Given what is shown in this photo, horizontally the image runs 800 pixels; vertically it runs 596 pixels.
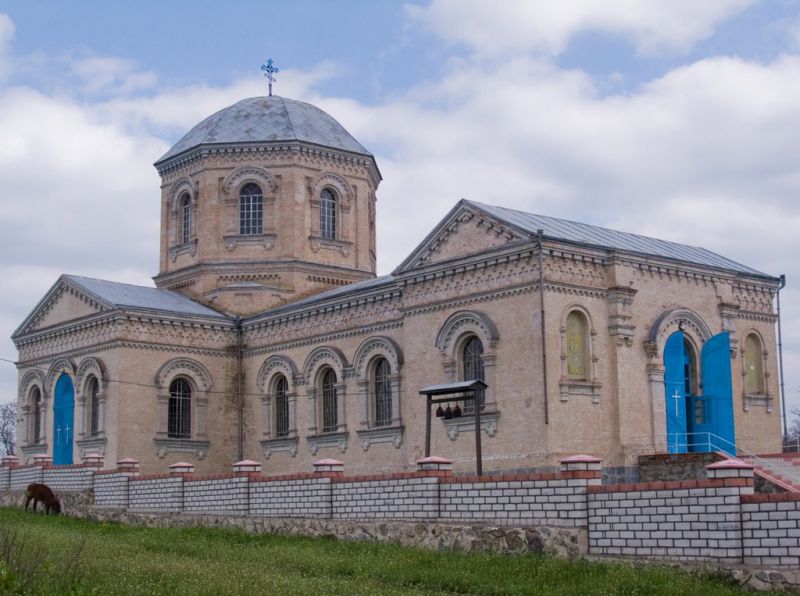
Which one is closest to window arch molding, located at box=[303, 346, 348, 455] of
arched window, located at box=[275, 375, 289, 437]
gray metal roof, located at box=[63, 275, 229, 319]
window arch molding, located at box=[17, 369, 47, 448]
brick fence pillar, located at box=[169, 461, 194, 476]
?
arched window, located at box=[275, 375, 289, 437]

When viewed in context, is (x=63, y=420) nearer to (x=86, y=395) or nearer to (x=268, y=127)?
(x=86, y=395)

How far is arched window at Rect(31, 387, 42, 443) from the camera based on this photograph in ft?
105

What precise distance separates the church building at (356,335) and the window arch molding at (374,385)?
6cm

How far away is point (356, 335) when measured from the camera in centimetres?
2709

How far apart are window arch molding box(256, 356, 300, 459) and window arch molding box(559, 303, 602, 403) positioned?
9.06 metres

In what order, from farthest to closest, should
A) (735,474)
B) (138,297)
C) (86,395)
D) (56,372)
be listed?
(56,372)
(138,297)
(86,395)
(735,474)

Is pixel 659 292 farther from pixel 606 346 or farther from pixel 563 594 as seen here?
pixel 563 594

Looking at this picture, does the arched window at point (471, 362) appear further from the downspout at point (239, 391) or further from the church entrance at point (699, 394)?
the downspout at point (239, 391)

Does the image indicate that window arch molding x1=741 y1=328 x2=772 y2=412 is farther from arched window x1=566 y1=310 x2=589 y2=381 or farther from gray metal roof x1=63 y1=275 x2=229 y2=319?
gray metal roof x1=63 y1=275 x2=229 y2=319

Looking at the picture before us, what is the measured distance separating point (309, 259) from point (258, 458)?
19.8 ft

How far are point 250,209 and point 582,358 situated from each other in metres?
13.4

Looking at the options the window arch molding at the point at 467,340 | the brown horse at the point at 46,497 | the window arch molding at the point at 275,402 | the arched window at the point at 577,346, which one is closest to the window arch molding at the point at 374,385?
the window arch molding at the point at 467,340

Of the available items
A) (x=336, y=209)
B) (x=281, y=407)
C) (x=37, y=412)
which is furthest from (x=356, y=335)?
(x=37, y=412)

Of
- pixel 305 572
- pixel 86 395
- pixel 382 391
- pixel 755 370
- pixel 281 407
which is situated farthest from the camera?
pixel 86 395
